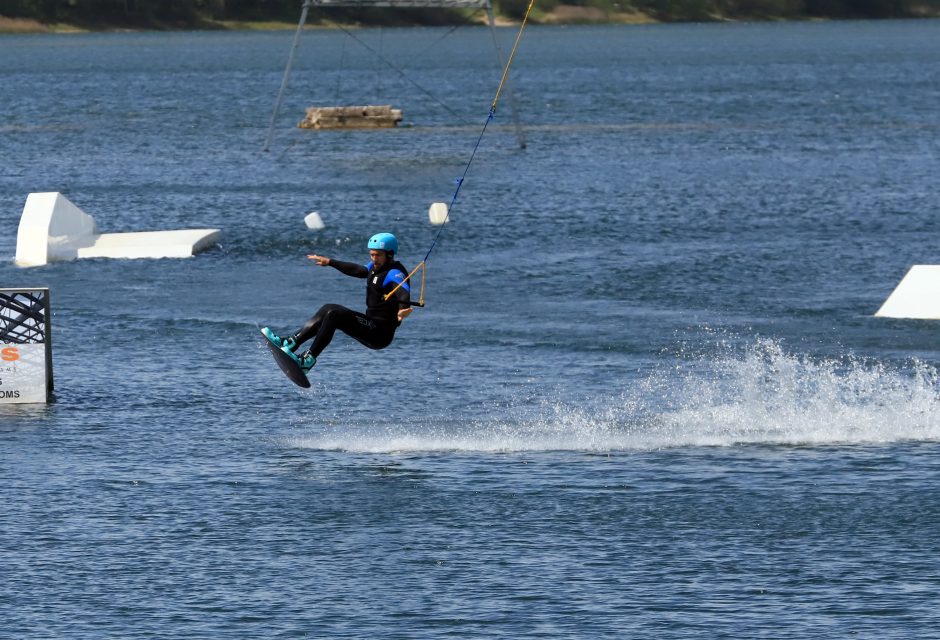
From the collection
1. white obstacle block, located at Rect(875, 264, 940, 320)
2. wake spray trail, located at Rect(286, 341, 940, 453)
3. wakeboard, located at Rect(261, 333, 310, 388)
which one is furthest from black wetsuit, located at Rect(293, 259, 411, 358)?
white obstacle block, located at Rect(875, 264, 940, 320)

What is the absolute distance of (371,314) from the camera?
68.6ft

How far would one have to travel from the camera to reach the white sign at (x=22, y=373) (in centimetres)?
2450

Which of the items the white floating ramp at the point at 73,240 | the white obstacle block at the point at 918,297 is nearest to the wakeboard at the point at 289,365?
the white obstacle block at the point at 918,297

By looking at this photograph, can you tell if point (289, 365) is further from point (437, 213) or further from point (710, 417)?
point (437, 213)

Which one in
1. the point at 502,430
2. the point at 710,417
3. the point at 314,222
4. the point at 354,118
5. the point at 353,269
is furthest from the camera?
the point at 354,118

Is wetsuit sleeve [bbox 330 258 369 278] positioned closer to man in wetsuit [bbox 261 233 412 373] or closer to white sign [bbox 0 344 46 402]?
man in wetsuit [bbox 261 233 412 373]

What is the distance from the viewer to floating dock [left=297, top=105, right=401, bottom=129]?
86125 mm

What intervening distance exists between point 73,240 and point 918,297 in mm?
19048

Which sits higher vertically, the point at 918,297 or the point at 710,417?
the point at 918,297

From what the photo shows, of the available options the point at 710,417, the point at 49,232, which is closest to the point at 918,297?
the point at 710,417

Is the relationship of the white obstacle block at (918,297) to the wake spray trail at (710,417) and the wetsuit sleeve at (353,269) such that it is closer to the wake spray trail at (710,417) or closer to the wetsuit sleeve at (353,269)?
the wake spray trail at (710,417)

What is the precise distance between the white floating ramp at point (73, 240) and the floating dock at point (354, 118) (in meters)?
45.1

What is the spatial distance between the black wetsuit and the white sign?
5543 mm

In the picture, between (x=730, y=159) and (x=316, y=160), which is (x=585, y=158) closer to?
(x=730, y=159)
